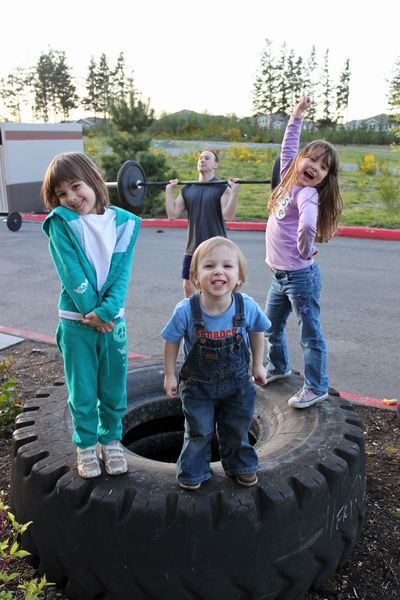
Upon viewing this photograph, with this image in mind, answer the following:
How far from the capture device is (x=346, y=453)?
2.54m

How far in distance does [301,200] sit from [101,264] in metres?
1.22

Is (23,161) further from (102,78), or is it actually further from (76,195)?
(102,78)

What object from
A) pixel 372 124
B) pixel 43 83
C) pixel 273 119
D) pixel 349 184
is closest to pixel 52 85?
pixel 43 83

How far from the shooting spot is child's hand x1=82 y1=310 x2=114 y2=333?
2303 millimetres

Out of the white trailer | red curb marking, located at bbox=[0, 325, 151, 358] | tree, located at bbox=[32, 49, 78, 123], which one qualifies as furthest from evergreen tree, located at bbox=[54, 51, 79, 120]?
red curb marking, located at bbox=[0, 325, 151, 358]

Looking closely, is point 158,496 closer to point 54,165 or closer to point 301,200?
point 54,165

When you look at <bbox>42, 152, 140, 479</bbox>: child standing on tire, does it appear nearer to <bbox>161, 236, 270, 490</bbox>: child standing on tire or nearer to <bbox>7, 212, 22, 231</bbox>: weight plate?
<bbox>161, 236, 270, 490</bbox>: child standing on tire

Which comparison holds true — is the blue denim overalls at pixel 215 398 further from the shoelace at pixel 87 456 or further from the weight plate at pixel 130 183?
the weight plate at pixel 130 183

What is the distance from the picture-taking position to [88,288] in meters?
2.32

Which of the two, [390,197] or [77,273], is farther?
[390,197]

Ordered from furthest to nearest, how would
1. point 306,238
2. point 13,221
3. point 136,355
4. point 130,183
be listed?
1. point 13,221
2. point 136,355
3. point 130,183
4. point 306,238

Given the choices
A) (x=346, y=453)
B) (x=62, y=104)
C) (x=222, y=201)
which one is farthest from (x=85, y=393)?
(x=62, y=104)

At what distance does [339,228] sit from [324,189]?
9.09 m

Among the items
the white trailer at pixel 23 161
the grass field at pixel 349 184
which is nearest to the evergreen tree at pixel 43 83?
the grass field at pixel 349 184
